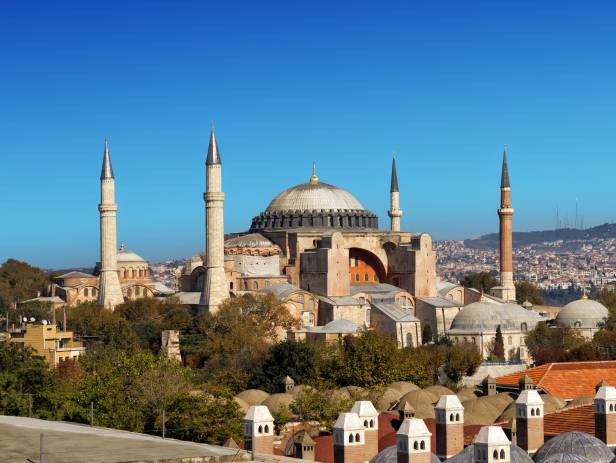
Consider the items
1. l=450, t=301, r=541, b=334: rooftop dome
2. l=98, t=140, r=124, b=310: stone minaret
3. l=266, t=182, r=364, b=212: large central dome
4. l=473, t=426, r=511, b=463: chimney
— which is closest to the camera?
l=473, t=426, r=511, b=463: chimney

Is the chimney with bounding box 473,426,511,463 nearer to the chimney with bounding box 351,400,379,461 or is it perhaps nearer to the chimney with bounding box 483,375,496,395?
the chimney with bounding box 351,400,379,461

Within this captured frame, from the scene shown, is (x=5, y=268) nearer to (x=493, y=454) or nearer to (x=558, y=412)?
(x=558, y=412)

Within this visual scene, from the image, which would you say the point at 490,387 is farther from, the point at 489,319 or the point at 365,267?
the point at 365,267

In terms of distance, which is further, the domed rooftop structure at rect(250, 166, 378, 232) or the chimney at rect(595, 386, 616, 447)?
the domed rooftop structure at rect(250, 166, 378, 232)

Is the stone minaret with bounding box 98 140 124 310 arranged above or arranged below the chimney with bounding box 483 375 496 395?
above

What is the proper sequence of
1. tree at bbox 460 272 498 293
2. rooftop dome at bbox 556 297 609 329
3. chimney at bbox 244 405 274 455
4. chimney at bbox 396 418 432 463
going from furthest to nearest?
tree at bbox 460 272 498 293 < rooftop dome at bbox 556 297 609 329 < chimney at bbox 244 405 274 455 < chimney at bbox 396 418 432 463

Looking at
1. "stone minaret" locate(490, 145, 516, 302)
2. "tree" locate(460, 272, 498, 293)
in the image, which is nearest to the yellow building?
"stone minaret" locate(490, 145, 516, 302)

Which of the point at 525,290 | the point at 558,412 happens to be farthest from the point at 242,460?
the point at 525,290
